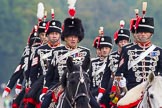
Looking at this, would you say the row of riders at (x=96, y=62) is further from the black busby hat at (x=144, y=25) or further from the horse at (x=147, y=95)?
the horse at (x=147, y=95)

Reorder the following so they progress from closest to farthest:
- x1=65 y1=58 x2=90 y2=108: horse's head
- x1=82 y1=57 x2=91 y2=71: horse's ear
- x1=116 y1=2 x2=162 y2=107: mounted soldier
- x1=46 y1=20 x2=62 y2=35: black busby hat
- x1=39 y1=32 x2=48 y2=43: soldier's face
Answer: x1=65 y1=58 x2=90 y2=108: horse's head, x1=82 y1=57 x2=91 y2=71: horse's ear, x1=116 y1=2 x2=162 y2=107: mounted soldier, x1=46 y1=20 x2=62 y2=35: black busby hat, x1=39 y1=32 x2=48 y2=43: soldier's face

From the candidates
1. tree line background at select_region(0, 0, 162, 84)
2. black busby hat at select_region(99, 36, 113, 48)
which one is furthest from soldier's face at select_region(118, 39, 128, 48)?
tree line background at select_region(0, 0, 162, 84)

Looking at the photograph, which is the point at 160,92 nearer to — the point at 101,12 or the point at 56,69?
the point at 56,69

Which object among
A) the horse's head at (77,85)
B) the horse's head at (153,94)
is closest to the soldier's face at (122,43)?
the horse's head at (77,85)

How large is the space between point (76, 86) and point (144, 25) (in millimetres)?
3245

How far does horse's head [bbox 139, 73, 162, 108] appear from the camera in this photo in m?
17.2

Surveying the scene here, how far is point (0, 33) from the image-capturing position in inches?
3435

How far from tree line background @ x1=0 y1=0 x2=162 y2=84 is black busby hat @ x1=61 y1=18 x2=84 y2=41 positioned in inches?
1995

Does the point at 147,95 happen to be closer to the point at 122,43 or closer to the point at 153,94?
the point at 153,94

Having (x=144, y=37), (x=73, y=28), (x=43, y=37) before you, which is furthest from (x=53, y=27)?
(x=144, y=37)

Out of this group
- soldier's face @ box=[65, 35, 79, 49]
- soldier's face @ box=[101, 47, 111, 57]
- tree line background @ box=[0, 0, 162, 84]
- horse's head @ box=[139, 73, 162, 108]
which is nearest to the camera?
horse's head @ box=[139, 73, 162, 108]

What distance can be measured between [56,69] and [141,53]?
6.09ft

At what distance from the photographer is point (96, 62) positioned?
88.1 feet

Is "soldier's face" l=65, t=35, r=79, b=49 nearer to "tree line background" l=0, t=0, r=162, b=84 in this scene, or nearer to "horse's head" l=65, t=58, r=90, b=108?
"horse's head" l=65, t=58, r=90, b=108
